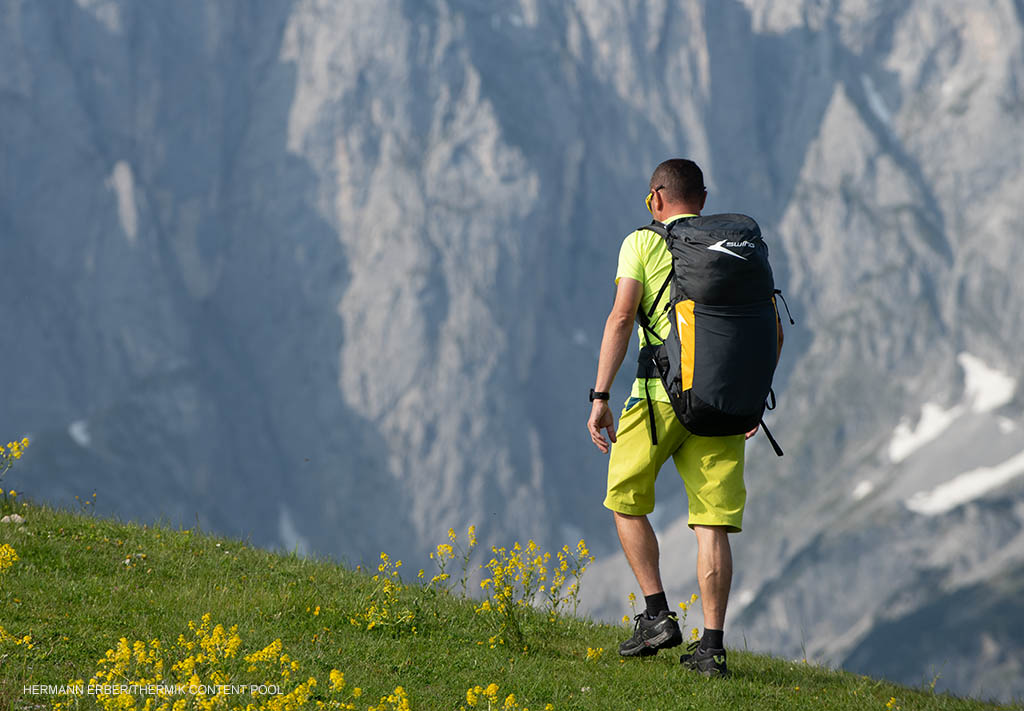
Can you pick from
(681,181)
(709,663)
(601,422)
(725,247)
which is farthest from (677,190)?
(709,663)

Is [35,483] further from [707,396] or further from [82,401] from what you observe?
[707,396]

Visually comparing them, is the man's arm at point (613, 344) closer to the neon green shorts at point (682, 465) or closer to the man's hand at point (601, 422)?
the man's hand at point (601, 422)

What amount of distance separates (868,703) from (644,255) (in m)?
3.43

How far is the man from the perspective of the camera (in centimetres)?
661

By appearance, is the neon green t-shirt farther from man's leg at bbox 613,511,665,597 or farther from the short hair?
man's leg at bbox 613,511,665,597

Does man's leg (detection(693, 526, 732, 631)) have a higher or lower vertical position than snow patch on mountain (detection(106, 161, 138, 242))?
lower

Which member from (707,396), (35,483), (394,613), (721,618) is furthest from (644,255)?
(35,483)

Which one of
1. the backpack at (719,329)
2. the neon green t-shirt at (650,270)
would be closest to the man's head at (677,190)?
the neon green t-shirt at (650,270)

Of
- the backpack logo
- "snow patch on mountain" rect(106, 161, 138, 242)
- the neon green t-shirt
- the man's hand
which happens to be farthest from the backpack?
"snow patch on mountain" rect(106, 161, 138, 242)

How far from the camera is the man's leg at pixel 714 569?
6656 millimetres

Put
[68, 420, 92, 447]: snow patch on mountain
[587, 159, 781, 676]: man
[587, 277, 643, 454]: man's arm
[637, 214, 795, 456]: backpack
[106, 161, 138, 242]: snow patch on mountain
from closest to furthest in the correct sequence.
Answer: [637, 214, 795, 456]: backpack
[587, 277, 643, 454]: man's arm
[587, 159, 781, 676]: man
[68, 420, 92, 447]: snow patch on mountain
[106, 161, 138, 242]: snow patch on mountain

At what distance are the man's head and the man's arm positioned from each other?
→ 69 centimetres

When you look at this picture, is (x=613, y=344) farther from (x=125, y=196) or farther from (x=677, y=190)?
(x=125, y=196)

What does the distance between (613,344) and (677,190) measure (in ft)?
4.22
